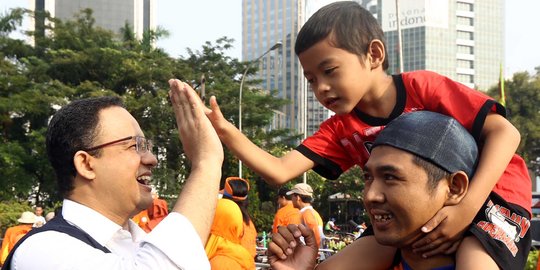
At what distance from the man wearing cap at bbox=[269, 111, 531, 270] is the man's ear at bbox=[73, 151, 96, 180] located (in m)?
1.04

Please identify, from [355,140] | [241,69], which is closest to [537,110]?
[241,69]

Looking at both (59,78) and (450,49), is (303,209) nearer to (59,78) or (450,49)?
(59,78)

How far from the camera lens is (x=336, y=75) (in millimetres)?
2650

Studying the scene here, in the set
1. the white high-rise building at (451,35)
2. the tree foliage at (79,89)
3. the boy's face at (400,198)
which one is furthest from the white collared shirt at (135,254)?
the white high-rise building at (451,35)

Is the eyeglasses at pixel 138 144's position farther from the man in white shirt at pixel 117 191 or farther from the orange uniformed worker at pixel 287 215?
the orange uniformed worker at pixel 287 215

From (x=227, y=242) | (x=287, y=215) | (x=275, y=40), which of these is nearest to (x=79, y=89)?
(x=287, y=215)

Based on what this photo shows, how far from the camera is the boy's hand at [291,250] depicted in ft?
7.68

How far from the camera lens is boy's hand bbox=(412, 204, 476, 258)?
2039mm

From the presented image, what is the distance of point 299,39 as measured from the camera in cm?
271

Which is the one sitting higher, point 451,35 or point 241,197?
point 451,35

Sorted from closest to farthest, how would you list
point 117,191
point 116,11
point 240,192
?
point 117,191
point 240,192
point 116,11

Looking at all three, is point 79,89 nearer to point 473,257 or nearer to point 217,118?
point 217,118

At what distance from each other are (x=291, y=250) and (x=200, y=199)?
400mm

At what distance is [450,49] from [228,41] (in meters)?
78.2
